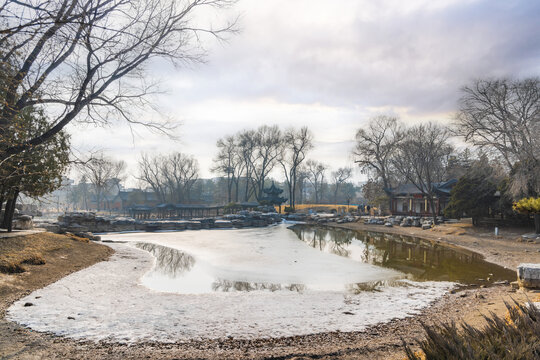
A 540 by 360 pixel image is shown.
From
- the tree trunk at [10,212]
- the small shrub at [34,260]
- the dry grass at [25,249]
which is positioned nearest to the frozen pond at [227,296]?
the small shrub at [34,260]

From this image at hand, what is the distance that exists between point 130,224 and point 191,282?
24252 millimetres

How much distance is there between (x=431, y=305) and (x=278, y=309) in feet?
12.5

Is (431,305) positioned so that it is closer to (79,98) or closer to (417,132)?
(79,98)

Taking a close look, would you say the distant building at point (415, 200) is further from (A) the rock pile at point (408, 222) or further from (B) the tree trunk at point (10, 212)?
(B) the tree trunk at point (10, 212)

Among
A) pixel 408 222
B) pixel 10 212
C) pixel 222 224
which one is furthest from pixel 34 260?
pixel 408 222

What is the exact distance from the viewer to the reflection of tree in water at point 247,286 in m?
10.1

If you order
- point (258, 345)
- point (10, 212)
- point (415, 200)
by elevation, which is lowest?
point (258, 345)

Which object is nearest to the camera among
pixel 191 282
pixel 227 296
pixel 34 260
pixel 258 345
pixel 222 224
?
pixel 258 345

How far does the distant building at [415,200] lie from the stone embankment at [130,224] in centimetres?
1733

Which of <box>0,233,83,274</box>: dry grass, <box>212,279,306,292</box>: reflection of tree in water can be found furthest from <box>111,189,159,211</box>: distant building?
<box>212,279,306,292</box>: reflection of tree in water

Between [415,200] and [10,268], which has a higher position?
[415,200]

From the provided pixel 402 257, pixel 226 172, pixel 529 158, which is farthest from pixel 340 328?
pixel 226 172

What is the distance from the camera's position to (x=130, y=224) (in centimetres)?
3275

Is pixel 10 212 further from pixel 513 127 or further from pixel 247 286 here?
pixel 513 127
